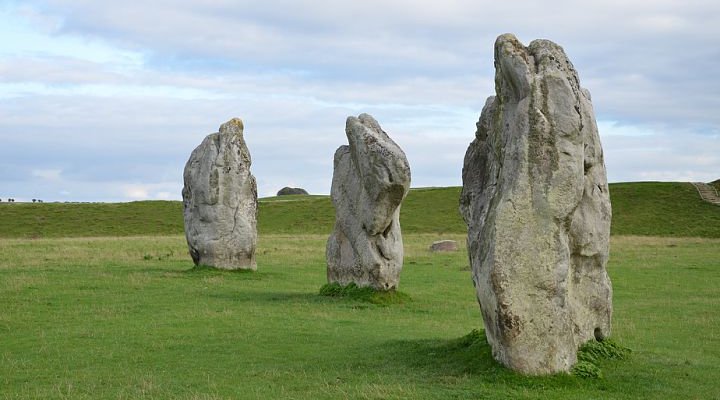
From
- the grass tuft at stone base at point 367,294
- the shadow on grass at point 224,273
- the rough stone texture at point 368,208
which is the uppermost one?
the rough stone texture at point 368,208

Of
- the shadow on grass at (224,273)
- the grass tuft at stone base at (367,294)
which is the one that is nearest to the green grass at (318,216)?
the shadow on grass at (224,273)

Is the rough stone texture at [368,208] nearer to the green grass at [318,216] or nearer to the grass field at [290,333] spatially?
the grass field at [290,333]

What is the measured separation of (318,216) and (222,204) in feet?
154

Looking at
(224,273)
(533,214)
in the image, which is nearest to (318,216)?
(224,273)

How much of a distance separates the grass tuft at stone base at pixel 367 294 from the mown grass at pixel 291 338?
34 cm

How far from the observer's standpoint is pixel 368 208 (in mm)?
24172

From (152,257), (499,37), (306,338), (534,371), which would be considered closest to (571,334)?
(534,371)

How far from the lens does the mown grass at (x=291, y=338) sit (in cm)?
1290

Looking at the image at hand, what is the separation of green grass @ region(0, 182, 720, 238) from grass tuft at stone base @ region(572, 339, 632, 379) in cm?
5392

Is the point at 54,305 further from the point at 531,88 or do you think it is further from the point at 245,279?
the point at 531,88

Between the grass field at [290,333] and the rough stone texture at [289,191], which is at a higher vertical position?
the rough stone texture at [289,191]

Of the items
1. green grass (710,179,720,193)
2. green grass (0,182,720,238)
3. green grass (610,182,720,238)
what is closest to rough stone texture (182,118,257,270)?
green grass (0,182,720,238)

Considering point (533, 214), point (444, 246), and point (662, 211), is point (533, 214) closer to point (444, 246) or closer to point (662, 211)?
point (444, 246)

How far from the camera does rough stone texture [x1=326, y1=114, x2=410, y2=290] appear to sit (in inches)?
930
